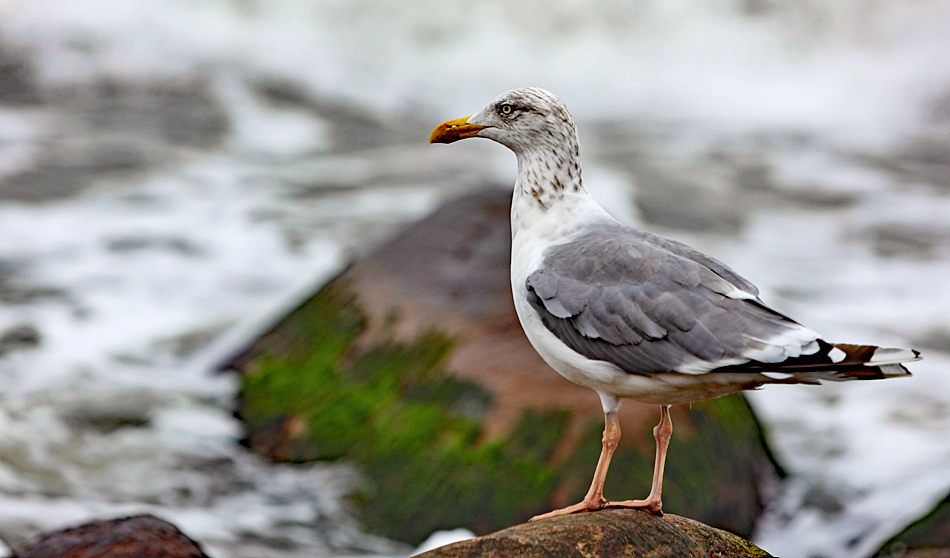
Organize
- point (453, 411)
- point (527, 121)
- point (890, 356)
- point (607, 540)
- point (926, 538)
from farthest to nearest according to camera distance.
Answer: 1. point (453, 411)
2. point (926, 538)
3. point (527, 121)
4. point (607, 540)
5. point (890, 356)

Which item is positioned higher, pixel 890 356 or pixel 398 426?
pixel 890 356

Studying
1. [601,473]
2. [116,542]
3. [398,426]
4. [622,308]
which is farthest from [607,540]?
[398,426]

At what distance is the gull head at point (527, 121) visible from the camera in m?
4.32

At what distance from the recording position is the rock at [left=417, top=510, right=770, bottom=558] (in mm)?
3570

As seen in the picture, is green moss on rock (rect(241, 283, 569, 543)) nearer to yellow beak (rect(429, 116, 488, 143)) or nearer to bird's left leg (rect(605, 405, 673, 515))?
bird's left leg (rect(605, 405, 673, 515))

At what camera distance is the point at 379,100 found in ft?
74.0

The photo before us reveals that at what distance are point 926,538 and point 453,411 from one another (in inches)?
123

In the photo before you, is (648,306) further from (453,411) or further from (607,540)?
(453,411)

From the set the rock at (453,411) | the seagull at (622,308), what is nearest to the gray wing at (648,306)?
the seagull at (622,308)

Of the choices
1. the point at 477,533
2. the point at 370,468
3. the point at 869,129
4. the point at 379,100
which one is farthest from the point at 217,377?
the point at 869,129

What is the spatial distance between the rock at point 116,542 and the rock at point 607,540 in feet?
3.77

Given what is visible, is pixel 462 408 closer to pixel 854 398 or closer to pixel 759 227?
pixel 854 398

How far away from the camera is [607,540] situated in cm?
374

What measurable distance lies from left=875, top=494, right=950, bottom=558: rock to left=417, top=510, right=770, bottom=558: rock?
2.00 meters
